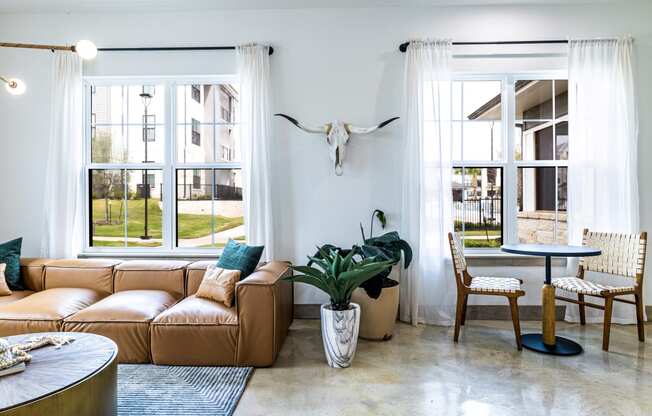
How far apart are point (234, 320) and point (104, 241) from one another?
85.8 inches

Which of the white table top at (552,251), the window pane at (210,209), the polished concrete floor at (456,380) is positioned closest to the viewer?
the polished concrete floor at (456,380)

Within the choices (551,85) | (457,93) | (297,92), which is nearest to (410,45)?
(457,93)

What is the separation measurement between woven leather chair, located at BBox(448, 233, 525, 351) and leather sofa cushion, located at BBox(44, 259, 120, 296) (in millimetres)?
2896

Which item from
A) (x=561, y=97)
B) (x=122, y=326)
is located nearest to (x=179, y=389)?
(x=122, y=326)

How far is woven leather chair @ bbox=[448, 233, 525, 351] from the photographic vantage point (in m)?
2.93

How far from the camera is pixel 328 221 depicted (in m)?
3.76

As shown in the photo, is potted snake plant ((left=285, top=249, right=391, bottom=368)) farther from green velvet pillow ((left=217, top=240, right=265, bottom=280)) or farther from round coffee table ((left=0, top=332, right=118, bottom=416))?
round coffee table ((left=0, top=332, right=118, bottom=416))

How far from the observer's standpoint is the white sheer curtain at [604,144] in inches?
137

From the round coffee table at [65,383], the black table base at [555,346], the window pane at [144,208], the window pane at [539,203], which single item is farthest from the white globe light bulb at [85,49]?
the window pane at [539,203]

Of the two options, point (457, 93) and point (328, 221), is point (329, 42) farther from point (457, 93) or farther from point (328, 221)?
point (328, 221)

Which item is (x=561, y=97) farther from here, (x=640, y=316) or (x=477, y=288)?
(x=477, y=288)

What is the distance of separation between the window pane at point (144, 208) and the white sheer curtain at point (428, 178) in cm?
247

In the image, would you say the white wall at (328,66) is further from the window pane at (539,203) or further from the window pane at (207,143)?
the window pane at (207,143)

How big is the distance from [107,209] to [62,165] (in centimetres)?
57
